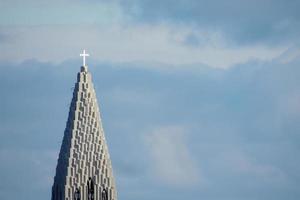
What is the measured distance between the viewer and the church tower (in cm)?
13412

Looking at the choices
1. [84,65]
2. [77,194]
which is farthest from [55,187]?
[84,65]

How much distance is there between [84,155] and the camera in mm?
134625

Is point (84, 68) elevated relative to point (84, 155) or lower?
elevated

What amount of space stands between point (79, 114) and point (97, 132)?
2.58m

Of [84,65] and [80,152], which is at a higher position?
[84,65]

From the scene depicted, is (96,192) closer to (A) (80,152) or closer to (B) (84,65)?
(A) (80,152)

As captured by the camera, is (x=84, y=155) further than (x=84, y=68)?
No

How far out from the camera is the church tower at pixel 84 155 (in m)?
134

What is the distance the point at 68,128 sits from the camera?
136250mm

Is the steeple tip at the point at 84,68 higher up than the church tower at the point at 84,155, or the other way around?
the steeple tip at the point at 84,68

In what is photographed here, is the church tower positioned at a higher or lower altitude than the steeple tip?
lower

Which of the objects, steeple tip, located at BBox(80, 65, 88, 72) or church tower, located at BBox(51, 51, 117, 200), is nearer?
church tower, located at BBox(51, 51, 117, 200)

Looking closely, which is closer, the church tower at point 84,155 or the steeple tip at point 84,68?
the church tower at point 84,155

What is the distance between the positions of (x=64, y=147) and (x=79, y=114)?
3.68 m
